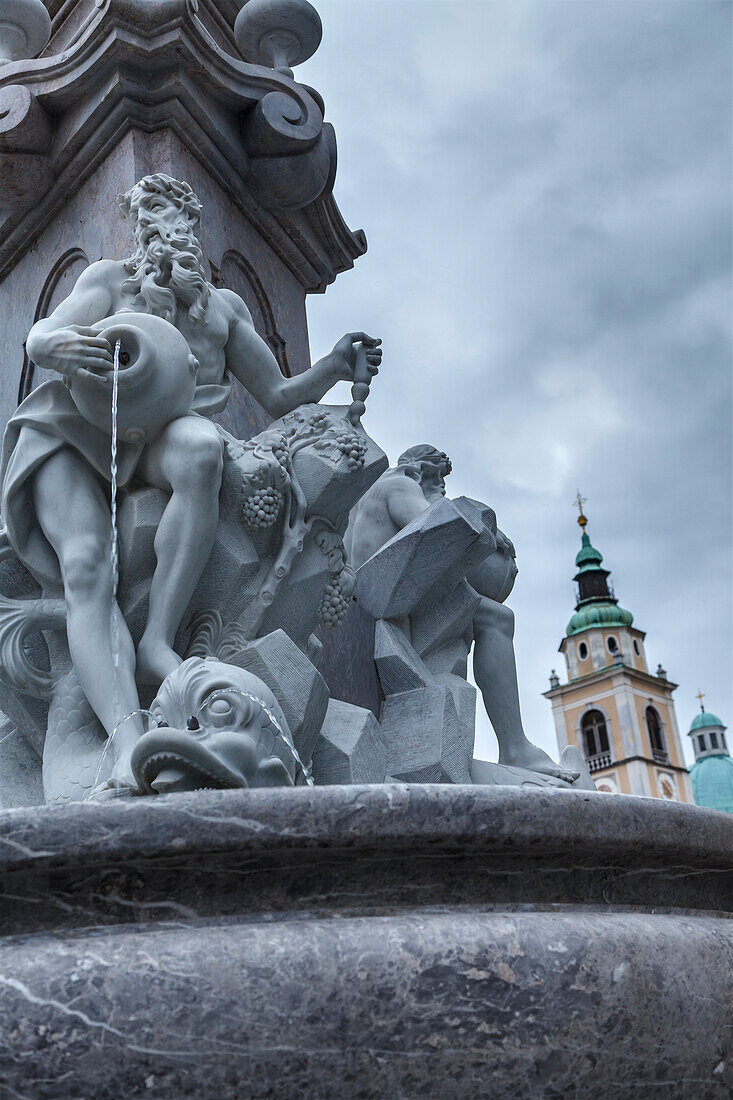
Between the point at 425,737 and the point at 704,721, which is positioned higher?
the point at 704,721

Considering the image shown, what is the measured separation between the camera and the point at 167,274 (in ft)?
13.0

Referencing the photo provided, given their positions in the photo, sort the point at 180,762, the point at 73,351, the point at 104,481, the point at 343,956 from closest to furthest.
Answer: the point at 343,956
the point at 180,762
the point at 73,351
the point at 104,481

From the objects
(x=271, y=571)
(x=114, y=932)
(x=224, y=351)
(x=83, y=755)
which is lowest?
(x=114, y=932)

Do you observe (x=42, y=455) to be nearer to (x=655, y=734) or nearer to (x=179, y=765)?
(x=179, y=765)

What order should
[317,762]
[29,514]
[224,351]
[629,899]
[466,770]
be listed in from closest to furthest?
[629,899] < [29,514] < [317,762] < [224,351] < [466,770]

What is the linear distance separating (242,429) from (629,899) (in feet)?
10.7

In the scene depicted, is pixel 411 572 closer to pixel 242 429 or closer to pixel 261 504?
pixel 242 429

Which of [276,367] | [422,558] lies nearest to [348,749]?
[422,558]

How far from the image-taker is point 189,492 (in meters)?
3.51

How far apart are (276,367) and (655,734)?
71.8 meters

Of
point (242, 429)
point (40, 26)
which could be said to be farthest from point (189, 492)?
point (40, 26)

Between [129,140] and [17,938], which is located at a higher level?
[129,140]

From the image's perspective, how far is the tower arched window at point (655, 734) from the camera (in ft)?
236

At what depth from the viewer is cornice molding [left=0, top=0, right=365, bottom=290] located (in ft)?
16.6
